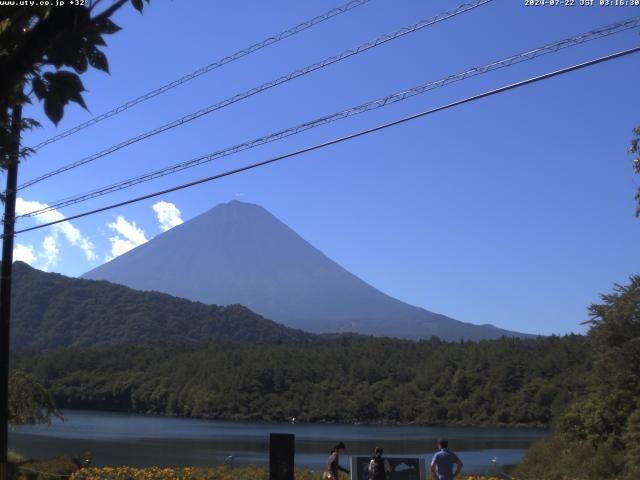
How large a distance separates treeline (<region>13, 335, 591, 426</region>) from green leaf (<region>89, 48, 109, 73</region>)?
81.2m

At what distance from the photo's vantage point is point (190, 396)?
108000mm

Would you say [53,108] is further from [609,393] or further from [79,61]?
[609,393]

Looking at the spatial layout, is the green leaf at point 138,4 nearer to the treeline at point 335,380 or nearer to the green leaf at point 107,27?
the green leaf at point 107,27

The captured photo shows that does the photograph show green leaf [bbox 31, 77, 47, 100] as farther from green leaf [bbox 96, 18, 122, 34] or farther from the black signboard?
the black signboard

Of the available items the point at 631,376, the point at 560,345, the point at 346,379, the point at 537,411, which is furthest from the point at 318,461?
the point at 346,379

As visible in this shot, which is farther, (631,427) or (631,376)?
(631,376)

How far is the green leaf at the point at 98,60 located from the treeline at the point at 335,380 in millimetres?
81170

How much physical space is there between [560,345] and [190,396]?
44.9 meters

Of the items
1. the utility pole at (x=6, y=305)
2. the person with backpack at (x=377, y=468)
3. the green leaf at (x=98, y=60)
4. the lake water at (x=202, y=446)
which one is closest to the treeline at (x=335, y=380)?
the lake water at (x=202, y=446)

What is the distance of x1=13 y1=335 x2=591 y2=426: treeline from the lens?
8956 centimetres

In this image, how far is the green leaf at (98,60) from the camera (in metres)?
3.78

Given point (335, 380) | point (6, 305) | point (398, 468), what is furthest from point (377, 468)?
point (335, 380)

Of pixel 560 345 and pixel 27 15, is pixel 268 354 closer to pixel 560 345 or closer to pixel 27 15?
pixel 560 345

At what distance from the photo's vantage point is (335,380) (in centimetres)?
10781
